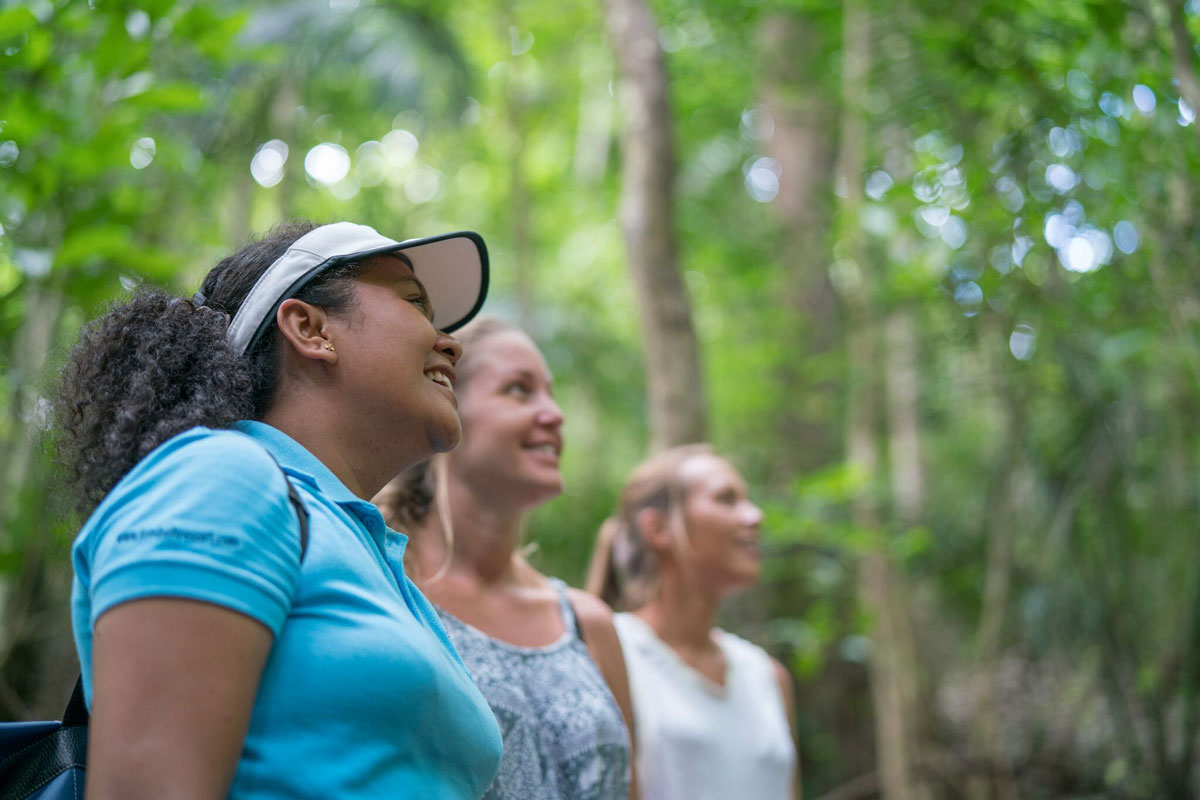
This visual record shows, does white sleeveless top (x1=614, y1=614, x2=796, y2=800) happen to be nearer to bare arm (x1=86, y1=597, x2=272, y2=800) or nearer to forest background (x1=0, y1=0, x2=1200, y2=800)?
forest background (x1=0, y1=0, x2=1200, y2=800)

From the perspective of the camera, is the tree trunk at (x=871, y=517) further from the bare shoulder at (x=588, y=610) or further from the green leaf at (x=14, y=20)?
the green leaf at (x=14, y=20)

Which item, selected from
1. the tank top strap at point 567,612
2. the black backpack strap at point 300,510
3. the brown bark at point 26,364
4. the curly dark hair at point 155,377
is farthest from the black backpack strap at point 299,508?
the brown bark at point 26,364

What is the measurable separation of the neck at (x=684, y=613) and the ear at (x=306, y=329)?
Result: 2.16 meters

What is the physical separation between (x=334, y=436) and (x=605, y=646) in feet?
4.38

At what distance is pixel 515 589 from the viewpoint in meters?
2.45

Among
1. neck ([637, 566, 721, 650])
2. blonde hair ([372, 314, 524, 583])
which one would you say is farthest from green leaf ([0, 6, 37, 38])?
neck ([637, 566, 721, 650])

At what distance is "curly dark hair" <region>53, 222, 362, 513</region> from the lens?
1258mm

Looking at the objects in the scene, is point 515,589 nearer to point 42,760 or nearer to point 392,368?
point 392,368

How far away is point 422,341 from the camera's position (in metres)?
1.50

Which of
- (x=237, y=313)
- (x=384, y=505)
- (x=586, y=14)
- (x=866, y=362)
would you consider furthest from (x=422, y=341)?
(x=586, y=14)

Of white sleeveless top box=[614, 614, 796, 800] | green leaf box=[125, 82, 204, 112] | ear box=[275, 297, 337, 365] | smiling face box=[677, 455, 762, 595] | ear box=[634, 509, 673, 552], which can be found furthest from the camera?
ear box=[634, 509, 673, 552]

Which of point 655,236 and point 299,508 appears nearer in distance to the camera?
point 299,508

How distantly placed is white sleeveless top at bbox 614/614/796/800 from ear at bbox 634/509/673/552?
26 cm

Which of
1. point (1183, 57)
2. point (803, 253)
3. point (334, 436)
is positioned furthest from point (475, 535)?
point (803, 253)
